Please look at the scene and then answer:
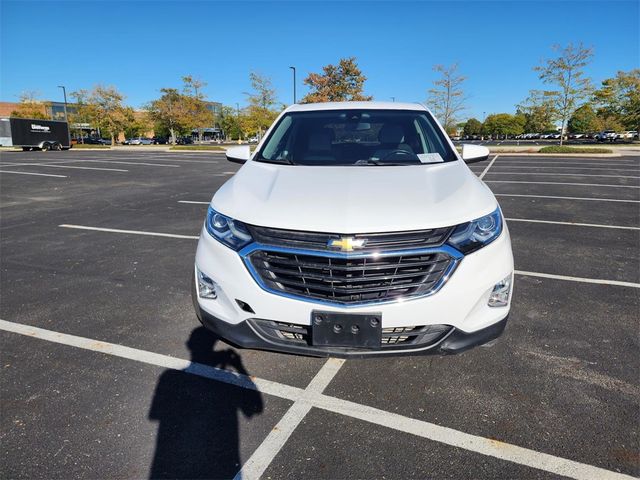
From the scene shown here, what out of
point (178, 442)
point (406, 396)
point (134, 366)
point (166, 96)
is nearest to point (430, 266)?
point (406, 396)

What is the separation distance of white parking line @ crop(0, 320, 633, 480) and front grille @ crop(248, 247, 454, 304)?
708 mm

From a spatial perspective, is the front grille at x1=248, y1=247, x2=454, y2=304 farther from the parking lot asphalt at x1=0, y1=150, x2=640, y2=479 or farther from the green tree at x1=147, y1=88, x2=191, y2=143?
the green tree at x1=147, y1=88, x2=191, y2=143

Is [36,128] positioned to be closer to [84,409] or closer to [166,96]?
[166,96]

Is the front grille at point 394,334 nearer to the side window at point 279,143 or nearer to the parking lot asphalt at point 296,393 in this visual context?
the parking lot asphalt at point 296,393

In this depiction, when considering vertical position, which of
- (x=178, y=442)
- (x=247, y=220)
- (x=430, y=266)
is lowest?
(x=178, y=442)

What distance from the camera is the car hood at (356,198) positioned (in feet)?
7.24

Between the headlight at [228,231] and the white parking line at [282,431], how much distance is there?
997 mm

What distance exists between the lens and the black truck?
36.2 metres

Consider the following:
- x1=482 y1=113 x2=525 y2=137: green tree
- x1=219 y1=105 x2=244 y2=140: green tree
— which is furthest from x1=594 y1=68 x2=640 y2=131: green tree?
x1=219 y1=105 x2=244 y2=140: green tree

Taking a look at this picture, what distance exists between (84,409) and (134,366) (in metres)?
0.47

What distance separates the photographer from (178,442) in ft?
7.09

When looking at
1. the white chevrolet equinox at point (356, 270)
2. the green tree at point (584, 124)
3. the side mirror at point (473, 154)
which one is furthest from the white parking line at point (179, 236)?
the green tree at point (584, 124)

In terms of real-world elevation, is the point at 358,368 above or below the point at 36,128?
below

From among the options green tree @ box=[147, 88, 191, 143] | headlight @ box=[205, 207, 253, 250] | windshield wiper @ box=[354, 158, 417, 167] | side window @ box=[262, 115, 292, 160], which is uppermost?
green tree @ box=[147, 88, 191, 143]
